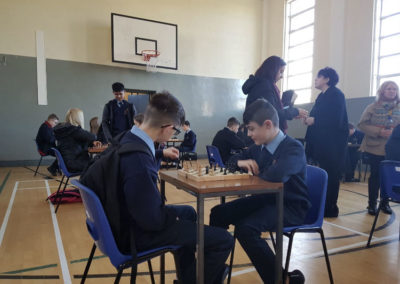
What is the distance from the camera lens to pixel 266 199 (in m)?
1.71

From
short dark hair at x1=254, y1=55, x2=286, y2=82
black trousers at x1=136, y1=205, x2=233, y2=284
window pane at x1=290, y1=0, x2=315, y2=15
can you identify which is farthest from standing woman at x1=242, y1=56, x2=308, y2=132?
window pane at x1=290, y1=0, x2=315, y2=15

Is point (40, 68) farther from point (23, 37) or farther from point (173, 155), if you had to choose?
point (173, 155)

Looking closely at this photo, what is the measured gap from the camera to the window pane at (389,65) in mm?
6738

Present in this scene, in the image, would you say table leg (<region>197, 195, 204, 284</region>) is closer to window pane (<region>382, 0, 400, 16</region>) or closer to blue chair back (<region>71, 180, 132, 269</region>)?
blue chair back (<region>71, 180, 132, 269</region>)

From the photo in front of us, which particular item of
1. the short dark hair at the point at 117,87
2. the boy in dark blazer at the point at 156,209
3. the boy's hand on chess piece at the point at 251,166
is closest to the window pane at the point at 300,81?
the short dark hair at the point at 117,87

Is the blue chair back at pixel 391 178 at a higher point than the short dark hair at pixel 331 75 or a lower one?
lower

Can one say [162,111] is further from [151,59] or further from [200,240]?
[151,59]

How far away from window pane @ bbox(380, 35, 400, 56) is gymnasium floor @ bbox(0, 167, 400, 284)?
15.4 ft

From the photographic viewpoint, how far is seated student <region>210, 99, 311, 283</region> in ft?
4.82

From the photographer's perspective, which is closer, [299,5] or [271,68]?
[271,68]

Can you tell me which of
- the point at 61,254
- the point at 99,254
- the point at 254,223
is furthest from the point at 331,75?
the point at 61,254

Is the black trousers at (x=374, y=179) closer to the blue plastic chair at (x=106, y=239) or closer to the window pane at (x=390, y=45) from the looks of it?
the blue plastic chair at (x=106, y=239)

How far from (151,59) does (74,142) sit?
5407mm

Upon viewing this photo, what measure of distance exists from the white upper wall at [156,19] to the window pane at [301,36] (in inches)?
52.0
